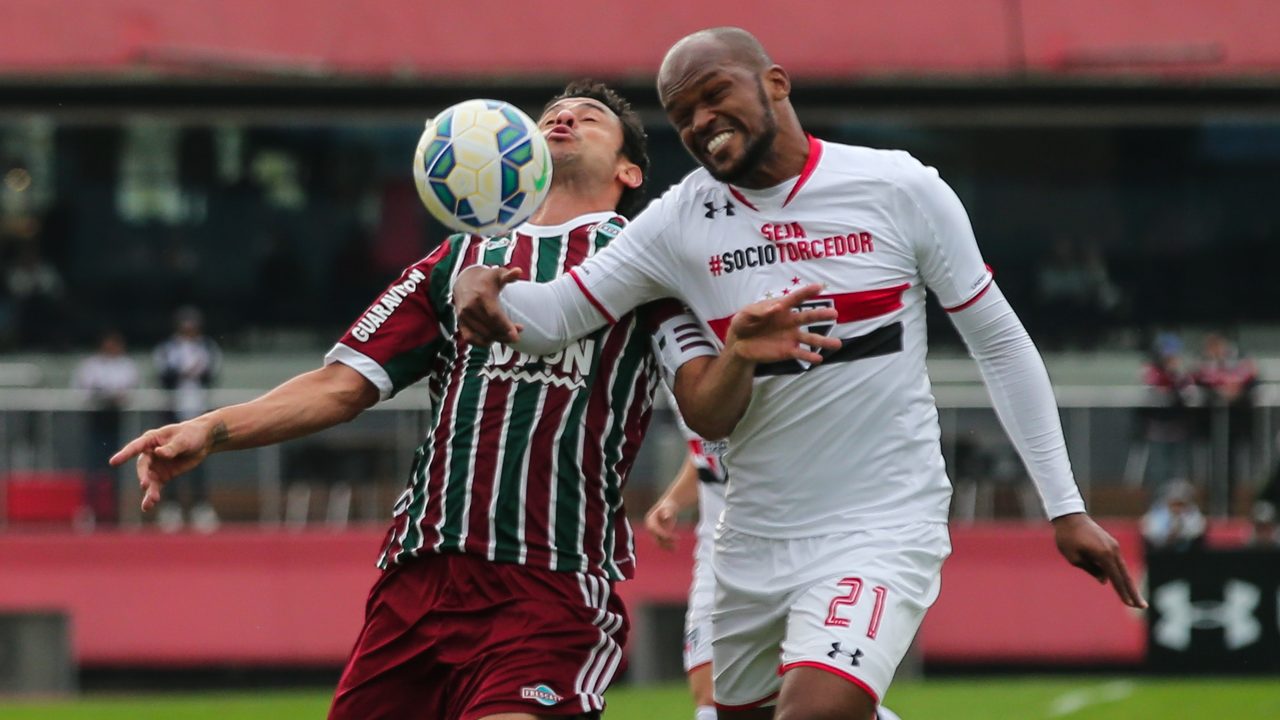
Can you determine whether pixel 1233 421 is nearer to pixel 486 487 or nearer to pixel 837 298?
pixel 837 298

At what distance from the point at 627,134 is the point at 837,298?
0.97 m

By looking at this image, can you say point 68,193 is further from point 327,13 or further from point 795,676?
point 795,676

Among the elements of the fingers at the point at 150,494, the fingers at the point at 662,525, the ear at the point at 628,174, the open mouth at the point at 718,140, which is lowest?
the fingers at the point at 662,525

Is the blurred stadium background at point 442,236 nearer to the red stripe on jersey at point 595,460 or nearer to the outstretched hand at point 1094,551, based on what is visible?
the outstretched hand at point 1094,551

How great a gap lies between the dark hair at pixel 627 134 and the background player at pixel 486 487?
355 millimetres

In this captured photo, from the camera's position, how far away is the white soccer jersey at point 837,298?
5.09m

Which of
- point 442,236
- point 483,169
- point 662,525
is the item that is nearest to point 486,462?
point 483,169

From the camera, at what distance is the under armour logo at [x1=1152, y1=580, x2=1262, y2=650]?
14500 mm

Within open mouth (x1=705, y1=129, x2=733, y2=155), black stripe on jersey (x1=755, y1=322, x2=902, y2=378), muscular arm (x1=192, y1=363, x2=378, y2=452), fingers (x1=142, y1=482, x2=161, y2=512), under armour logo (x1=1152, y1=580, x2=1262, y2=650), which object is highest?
open mouth (x1=705, y1=129, x2=733, y2=155)

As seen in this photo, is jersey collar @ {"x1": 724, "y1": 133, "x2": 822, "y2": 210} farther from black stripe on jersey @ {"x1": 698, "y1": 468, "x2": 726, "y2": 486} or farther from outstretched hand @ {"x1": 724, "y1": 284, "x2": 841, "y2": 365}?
black stripe on jersey @ {"x1": 698, "y1": 468, "x2": 726, "y2": 486}

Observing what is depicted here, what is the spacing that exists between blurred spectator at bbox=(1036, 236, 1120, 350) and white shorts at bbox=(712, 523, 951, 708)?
54.7 feet

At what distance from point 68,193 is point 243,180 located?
209cm

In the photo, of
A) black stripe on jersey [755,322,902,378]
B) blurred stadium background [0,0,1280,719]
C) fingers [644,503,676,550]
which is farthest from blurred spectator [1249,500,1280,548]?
black stripe on jersey [755,322,902,378]

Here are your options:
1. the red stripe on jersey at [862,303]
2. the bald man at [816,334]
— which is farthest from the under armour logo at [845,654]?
the red stripe on jersey at [862,303]
